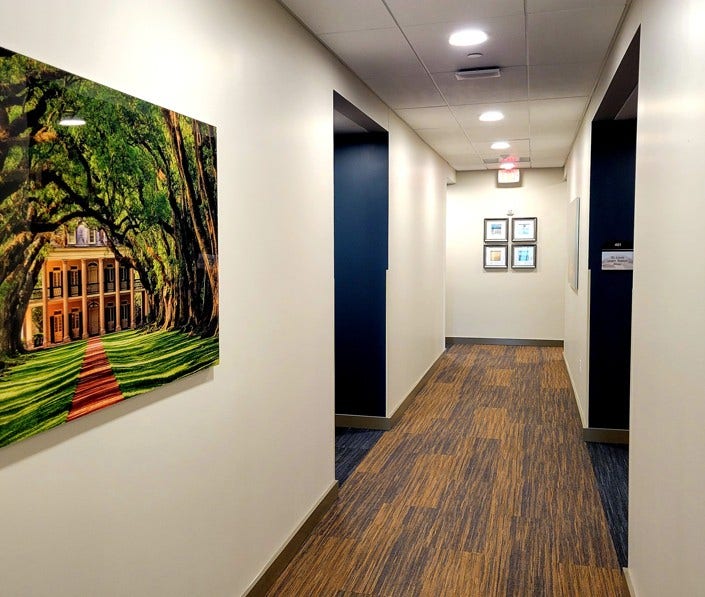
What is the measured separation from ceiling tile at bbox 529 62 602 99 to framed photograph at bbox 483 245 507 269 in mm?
3929

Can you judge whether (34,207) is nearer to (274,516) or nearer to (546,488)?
(274,516)

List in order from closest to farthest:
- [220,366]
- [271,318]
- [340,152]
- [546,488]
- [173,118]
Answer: [173,118]
[220,366]
[271,318]
[546,488]
[340,152]

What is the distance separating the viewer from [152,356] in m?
1.54

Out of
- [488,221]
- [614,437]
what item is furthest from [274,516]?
[488,221]

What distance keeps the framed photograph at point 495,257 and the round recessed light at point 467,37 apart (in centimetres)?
497

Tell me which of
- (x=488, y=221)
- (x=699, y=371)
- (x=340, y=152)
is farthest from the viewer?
(x=488, y=221)

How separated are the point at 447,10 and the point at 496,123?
7.28 ft

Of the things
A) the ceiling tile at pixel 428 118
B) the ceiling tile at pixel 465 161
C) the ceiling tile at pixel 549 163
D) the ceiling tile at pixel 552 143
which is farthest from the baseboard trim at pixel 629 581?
the ceiling tile at pixel 549 163

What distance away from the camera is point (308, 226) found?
264 centimetres

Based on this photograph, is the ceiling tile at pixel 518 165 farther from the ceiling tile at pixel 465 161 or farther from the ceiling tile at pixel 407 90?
the ceiling tile at pixel 407 90

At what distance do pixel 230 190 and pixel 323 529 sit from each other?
150cm

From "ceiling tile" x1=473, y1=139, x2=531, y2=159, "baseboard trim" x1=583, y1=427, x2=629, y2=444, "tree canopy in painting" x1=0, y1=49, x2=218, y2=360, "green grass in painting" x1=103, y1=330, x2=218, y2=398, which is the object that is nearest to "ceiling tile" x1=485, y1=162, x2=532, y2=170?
"ceiling tile" x1=473, y1=139, x2=531, y2=159

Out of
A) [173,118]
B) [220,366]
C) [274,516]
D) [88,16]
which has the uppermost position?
[88,16]

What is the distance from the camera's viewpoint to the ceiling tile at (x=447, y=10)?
2.30m
